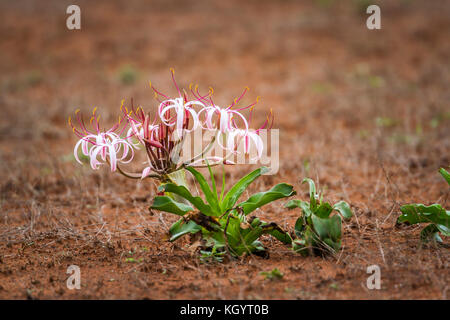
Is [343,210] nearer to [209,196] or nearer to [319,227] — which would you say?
[319,227]

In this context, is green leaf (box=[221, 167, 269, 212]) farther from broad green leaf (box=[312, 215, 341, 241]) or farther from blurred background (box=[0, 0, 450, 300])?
blurred background (box=[0, 0, 450, 300])

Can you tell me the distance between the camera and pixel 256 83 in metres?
9.41

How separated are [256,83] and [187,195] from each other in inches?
264

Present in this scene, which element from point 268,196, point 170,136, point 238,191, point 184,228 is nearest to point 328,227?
point 268,196

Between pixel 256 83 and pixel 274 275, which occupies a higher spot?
pixel 256 83

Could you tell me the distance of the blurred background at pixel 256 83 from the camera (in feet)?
15.9

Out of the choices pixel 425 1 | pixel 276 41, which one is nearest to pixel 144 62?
pixel 276 41

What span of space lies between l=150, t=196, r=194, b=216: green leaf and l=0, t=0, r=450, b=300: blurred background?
3.90ft

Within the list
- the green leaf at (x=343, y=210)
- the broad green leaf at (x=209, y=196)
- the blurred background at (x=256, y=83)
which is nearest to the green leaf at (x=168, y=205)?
the broad green leaf at (x=209, y=196)

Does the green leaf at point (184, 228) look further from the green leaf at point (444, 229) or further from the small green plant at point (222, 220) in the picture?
the green leaf at point (444, 229)

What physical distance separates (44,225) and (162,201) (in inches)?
62.3

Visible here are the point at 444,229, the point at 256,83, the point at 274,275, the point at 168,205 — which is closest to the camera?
the point at 274,275

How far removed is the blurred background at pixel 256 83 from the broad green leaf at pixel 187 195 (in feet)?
3.73

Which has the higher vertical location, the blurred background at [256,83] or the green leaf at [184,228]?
the blurred background at [256,83]
